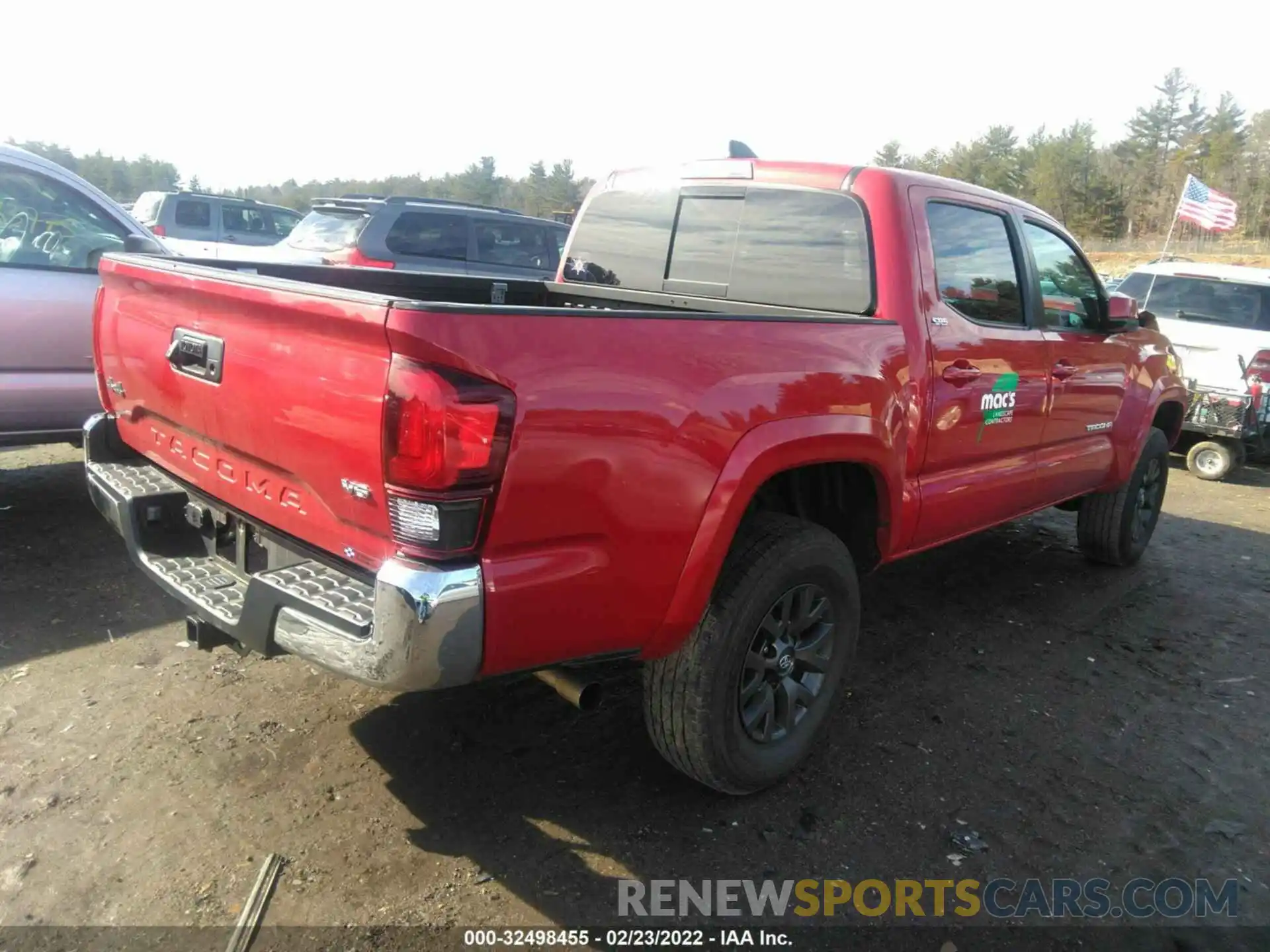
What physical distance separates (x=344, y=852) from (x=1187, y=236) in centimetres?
6378

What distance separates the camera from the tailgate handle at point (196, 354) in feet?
8.04

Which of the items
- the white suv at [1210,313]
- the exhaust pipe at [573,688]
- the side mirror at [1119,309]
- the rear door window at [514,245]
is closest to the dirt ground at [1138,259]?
the white suv at [1210,313]

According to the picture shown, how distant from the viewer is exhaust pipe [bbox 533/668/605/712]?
2.42 meters

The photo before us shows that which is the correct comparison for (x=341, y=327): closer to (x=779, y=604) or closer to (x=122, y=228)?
(x=779, y=604)

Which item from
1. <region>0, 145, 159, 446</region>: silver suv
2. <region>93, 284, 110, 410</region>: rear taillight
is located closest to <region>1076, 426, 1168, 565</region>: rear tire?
<region>93, 284, 110, 410</region>: rear taillight

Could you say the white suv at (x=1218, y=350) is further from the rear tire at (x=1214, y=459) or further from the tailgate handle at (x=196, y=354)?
the tailgate handle at (x=196, y=354)

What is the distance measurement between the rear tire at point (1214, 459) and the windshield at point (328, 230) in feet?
28.4

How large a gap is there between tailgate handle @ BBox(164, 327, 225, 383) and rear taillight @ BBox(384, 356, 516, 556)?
2.59 ft

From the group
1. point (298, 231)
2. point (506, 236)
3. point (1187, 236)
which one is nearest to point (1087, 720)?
point (506, 236)

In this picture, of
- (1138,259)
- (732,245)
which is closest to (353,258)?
(732,245)

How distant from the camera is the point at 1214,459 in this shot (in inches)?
Result: 325

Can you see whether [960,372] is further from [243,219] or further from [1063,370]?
[243,219]

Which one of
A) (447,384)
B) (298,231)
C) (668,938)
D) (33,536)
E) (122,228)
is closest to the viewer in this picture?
(447,384)

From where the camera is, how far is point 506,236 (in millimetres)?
10922
